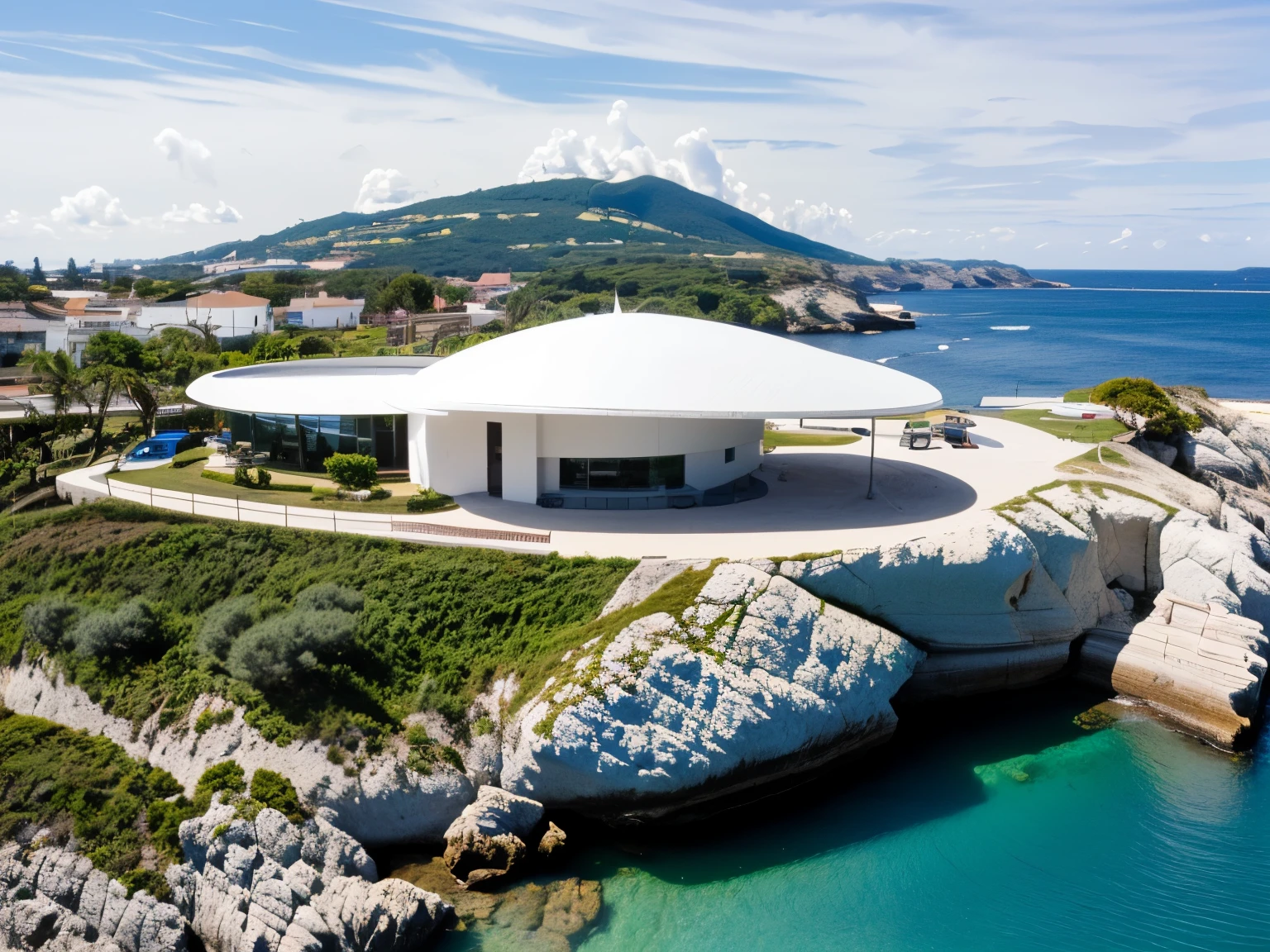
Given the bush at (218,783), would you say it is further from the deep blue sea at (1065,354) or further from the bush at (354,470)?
the deep blue sea at (1065,354)

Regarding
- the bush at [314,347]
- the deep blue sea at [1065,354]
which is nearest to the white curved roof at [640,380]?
the bush at [314,347]

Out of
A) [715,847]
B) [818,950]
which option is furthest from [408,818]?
[818,950]

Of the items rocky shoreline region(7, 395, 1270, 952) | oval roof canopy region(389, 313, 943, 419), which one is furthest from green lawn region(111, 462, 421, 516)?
rocky shoreline region(7, 395, 1270, 952)

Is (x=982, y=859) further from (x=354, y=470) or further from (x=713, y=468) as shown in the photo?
(x=354, y=470)

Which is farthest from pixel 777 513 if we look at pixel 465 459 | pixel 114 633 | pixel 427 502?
pixel 114 633

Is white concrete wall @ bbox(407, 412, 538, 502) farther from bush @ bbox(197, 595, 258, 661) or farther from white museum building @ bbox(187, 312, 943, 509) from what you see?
bush @ bbox(197, 595, 258, 661)

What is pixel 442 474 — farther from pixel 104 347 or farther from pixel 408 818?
pixel 104 347
